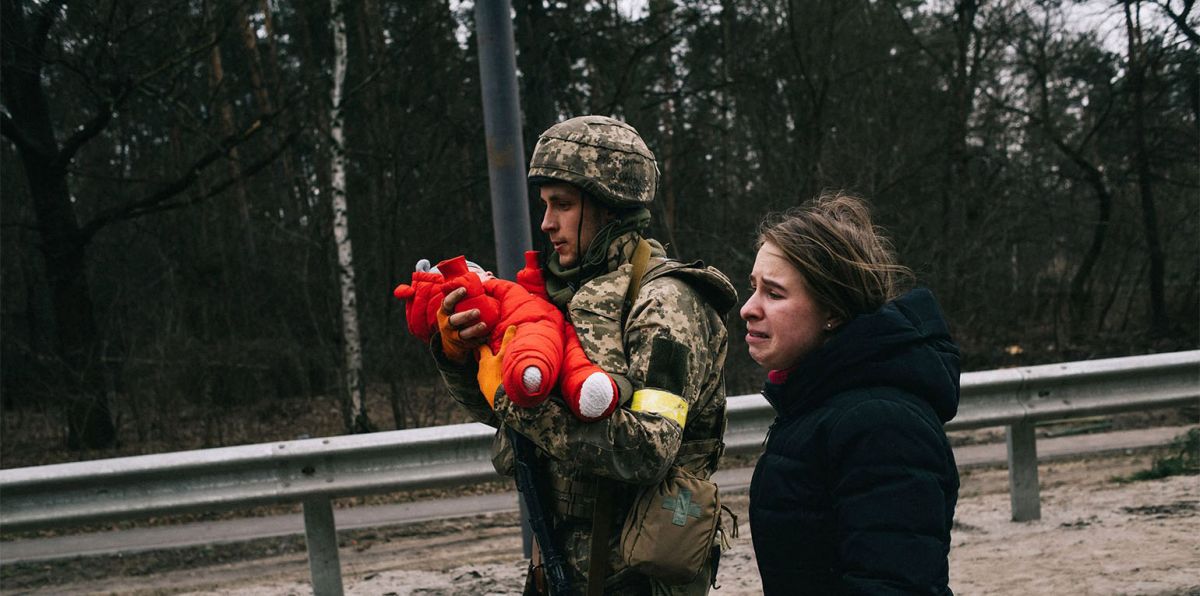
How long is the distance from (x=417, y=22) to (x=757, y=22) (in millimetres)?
5418

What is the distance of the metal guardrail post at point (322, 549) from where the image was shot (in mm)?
4930

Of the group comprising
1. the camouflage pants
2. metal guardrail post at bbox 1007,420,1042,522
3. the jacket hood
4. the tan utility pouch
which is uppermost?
the jacket hood

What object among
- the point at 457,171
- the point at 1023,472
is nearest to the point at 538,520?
the point at 1023,472

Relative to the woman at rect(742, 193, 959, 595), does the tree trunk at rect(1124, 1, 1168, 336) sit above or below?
above

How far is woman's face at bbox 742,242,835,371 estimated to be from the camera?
1999 millimetres

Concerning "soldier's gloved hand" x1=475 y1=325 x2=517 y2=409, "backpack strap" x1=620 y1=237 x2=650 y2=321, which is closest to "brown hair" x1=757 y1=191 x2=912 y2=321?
"backpack strap" x1=620 y1=237 x2=650 y2=321

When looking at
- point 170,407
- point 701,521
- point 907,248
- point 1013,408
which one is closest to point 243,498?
point 701,521

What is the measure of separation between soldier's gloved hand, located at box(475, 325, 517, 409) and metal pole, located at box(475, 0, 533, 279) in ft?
7.82

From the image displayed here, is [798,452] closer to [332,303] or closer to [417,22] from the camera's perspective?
[332,303]

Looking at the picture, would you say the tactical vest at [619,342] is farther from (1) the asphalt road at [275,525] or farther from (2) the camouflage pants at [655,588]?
(1) the asphalt road at [275,525]

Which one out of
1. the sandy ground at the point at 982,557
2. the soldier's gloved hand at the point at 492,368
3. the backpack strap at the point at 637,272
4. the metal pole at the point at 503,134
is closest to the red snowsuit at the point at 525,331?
the soldier's gloved hand at the point at 492,368

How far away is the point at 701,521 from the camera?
2.46 metres

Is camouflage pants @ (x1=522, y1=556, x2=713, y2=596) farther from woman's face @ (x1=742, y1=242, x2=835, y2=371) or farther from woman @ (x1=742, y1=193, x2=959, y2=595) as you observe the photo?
woman's face @ (x1=742, y1=242, x2=835, y2=371)

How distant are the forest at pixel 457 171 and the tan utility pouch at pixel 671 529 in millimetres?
8841
